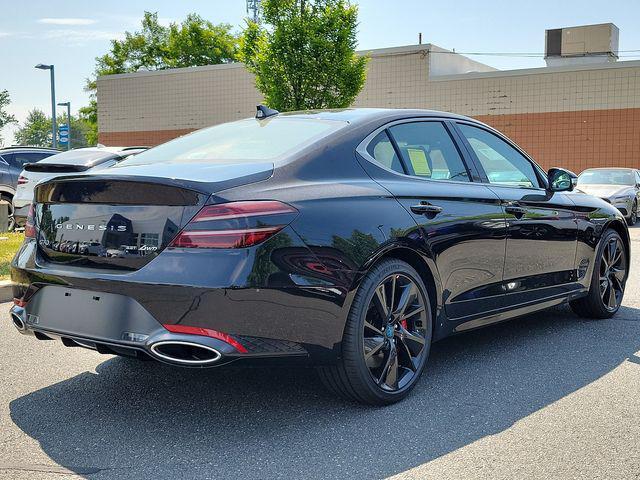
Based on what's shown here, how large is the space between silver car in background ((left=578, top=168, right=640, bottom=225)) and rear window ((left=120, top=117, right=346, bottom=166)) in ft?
43.1

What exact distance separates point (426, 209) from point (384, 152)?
0.39 meters

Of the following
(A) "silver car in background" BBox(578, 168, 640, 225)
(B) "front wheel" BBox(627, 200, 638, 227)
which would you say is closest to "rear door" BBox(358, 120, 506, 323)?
(A) "silver car in background" BBox(578, 168, 640, 225)

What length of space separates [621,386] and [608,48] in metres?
28.7

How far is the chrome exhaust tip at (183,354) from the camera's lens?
3.04 m

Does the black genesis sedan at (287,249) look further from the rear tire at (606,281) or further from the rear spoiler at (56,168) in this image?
the rear spoiler at (56,168)

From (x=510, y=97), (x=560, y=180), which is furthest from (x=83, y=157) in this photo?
(x=510, y=97)

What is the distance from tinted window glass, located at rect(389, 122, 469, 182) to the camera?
4113 millimetres

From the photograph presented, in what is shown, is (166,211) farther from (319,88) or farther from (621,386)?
(319,88)

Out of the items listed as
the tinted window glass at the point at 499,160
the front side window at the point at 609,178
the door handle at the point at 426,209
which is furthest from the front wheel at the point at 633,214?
the door handle at the point at 426,209

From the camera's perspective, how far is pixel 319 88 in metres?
21.6

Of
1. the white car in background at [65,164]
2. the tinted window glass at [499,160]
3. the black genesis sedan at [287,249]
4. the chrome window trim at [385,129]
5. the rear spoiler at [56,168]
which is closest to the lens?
the black genesis sedan at [287,249]

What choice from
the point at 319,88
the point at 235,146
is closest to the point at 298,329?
the point at 235,146

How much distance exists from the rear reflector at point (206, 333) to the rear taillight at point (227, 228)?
342 mm

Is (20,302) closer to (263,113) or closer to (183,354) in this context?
(183,354)
